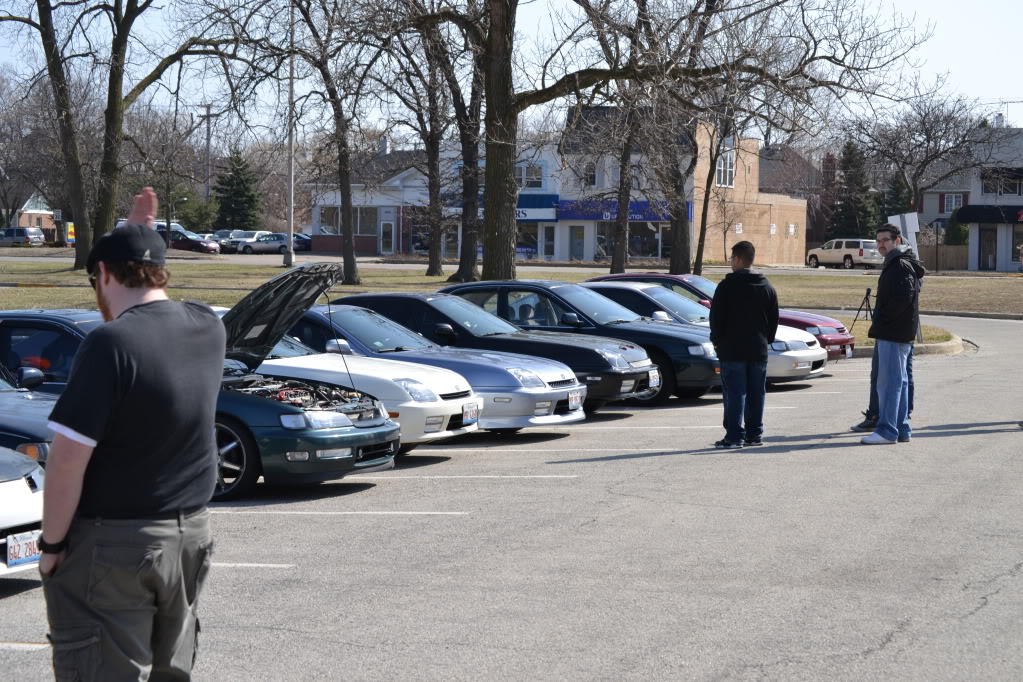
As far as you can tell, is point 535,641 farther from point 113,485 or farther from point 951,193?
point 951,193

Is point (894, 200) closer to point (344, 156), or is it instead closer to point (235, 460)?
point (344, 156)

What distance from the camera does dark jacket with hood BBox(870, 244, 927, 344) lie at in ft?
37.7

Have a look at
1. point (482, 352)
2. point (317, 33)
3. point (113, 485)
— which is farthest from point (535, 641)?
point (317, 33)

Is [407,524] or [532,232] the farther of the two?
[532,232]

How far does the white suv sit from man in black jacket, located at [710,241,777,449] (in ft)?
201

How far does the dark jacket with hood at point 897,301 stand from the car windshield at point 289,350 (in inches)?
211

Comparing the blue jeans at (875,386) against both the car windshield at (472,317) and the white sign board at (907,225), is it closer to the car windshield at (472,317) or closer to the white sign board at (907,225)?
the car windshield at (472,317)

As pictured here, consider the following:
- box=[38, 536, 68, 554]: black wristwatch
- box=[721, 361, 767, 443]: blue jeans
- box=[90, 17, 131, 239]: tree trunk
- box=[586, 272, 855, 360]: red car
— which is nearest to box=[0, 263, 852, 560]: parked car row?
box=[38, 536, 68, 554]: black wristwatch

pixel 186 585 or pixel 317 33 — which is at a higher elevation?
pixel 317 33

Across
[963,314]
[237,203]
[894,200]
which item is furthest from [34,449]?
[237,203]

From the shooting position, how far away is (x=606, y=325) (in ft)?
51.5

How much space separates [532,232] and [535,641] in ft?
232

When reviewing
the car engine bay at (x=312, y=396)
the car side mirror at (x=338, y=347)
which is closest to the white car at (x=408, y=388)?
the car side mirror at (x=338, y=347)

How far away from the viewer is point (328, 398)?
31.8ft
